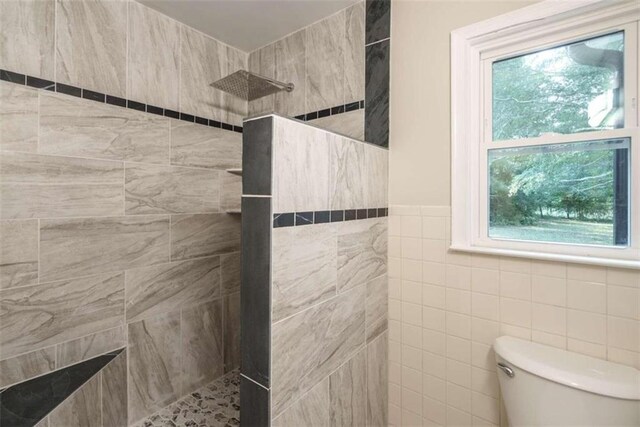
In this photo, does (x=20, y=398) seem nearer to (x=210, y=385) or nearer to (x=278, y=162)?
(x=210, y=385)

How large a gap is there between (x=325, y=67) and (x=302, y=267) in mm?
1239

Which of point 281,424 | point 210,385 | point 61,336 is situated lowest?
point 210,385

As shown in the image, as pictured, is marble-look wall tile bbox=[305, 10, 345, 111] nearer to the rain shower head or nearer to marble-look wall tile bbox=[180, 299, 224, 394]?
the rain shower head

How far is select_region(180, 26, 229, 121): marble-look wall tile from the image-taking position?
1691mm

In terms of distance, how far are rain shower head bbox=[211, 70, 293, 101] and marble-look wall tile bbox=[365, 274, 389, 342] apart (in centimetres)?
122

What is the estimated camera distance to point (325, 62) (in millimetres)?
1676

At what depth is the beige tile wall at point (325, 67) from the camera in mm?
1570

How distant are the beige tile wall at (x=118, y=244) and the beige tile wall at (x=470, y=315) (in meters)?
1.09

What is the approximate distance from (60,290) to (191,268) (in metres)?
0.58

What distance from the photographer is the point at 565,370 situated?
0.96 meters

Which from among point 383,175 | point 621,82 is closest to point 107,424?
point 383,175

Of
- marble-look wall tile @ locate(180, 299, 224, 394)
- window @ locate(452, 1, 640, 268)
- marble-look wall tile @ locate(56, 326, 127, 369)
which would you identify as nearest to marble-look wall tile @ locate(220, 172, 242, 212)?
marble-look wall tile @ locate(180, 299, 224, 394)

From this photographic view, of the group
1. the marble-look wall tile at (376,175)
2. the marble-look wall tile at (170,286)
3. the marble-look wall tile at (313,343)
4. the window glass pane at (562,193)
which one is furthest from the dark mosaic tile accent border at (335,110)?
the marble-look wall tile at (170,286)

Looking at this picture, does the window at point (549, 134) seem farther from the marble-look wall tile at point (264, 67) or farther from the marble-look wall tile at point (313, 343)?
the marble-look wall tile at point (264, 67)
